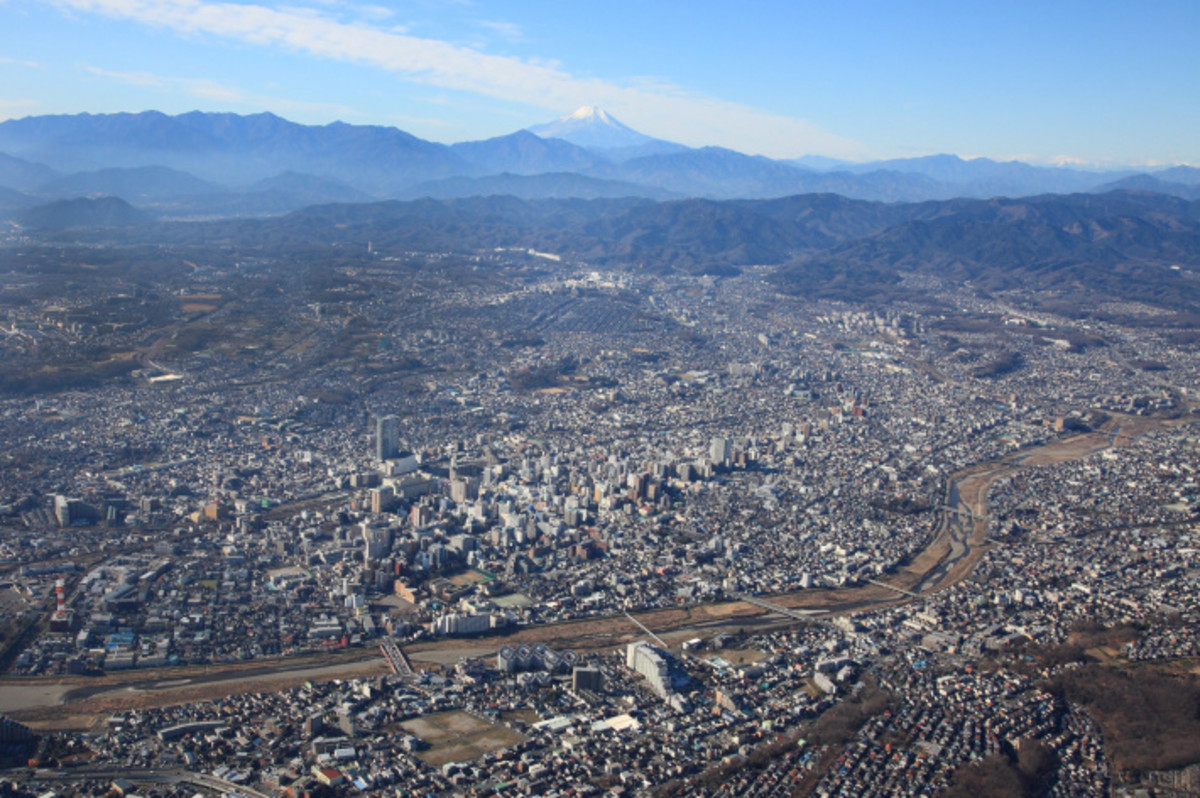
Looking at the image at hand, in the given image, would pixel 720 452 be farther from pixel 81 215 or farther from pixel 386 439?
pixel 81 215

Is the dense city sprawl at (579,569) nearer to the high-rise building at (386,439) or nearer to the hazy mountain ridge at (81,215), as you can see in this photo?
the high-rise building at (386,439)

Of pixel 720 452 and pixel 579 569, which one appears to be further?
pixel 720 452

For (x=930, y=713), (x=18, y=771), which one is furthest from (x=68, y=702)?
(x=930, y=713)

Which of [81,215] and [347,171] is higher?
[347,171]

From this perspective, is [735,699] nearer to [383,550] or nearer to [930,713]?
[930,713]

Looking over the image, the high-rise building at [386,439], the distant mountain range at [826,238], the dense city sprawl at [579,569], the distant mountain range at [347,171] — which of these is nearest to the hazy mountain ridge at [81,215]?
the distant mountain range at [826,238]

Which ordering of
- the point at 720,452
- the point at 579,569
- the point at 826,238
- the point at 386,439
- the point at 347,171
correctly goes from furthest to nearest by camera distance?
1. the point at 347,171
2. the point at 826,238
3. the point at 720,452
4. the point at 386,439
5. the point at 579,569

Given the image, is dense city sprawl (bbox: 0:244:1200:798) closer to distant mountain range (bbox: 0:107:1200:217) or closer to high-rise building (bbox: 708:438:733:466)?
high-rise building (bbox: 708:438:733:466)

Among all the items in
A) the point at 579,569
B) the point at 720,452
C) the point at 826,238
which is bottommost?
the point at 579,569

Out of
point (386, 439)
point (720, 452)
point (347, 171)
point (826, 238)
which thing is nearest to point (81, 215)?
point (386, 439)
